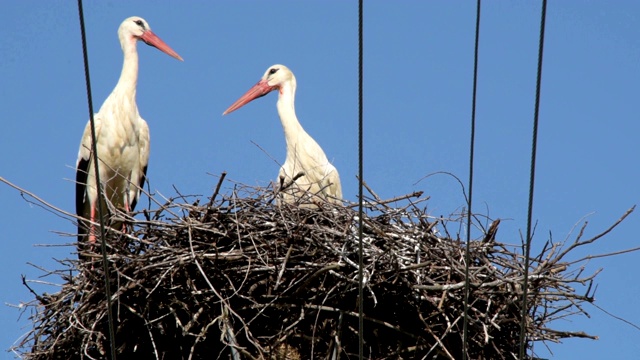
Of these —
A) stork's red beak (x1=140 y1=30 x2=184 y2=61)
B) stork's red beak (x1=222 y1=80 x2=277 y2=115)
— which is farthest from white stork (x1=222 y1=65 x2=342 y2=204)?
stork's red beak (x1=140 y1=30 x2=184 y2=61)

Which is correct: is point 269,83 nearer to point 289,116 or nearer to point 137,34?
point 289,116

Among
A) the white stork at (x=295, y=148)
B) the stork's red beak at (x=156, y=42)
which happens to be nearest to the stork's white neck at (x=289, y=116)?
the white stork at (x=295, y=148)

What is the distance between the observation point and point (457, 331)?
630 centimetres

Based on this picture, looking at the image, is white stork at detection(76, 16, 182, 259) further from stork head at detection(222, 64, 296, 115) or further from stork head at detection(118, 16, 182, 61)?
stork head at detection(222, 64, 296, 115)

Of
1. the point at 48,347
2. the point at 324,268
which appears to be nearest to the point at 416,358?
the point at 324,268

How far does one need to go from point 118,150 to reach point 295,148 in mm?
1382

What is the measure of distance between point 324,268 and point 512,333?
46.4 inches

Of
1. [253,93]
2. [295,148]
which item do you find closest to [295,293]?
[295,148]

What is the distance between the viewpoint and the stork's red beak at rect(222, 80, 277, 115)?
31.8ft

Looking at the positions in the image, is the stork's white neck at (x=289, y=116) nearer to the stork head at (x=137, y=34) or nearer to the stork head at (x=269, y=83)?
the stork head at (x=269, y=83)

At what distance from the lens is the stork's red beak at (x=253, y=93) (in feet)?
31.8

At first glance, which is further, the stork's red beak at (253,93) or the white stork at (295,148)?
the stork's red beak at (253,93)

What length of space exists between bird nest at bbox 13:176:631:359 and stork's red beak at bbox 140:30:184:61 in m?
3.48

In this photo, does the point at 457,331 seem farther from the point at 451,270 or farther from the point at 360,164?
the point at 360,164
